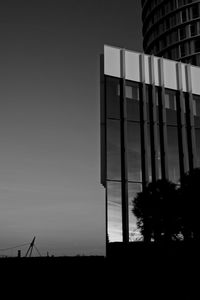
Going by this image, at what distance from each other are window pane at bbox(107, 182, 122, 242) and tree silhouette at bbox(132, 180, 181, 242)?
138 inches

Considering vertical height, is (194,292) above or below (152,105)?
below

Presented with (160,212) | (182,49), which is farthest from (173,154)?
(182,49)

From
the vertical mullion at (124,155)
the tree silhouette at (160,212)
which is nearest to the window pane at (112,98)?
the vertical mullion at (124,155)

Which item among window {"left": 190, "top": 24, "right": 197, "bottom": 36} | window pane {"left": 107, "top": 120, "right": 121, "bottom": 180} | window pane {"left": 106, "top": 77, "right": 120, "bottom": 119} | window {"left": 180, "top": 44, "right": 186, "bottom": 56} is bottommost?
window pane {"left": 107, "top": 120, "right": 121, "bottom": 180}

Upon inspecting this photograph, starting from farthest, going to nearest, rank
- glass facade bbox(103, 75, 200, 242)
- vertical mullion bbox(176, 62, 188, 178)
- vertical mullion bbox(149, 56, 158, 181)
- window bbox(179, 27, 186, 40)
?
window bbox(179, 27, 186, 40) < vertical mullion bbox(176, 62, 188, 178) < vertical mullion bbox(149, 56, 158, 181) < glass facade bbox(103, 75, 200, 242)

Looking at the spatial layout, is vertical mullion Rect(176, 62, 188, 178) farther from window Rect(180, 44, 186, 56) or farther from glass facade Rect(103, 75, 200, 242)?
window Rect(180, 44, 186, 56)

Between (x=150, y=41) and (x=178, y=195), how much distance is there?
187 feet

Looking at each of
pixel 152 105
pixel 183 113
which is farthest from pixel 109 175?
pixel 183 113

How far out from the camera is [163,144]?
131 ft

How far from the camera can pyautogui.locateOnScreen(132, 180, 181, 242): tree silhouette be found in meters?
30.0

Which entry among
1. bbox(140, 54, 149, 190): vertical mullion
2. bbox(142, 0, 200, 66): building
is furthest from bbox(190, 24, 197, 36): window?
bbox(140, 54, 149, 190): vertical mullion

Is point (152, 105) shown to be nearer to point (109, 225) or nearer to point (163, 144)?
point (163, 144)

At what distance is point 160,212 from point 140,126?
40.1ft

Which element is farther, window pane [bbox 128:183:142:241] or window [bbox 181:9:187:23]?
window [bbox 181:9:187:23]
